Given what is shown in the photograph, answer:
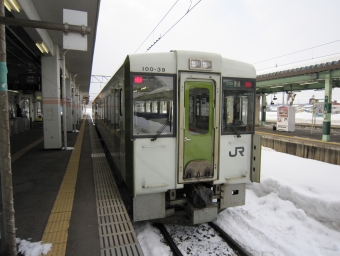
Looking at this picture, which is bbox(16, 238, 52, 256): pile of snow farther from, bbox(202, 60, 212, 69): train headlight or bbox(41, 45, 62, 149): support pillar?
bbox(41, 45, 62, 149): support pillar

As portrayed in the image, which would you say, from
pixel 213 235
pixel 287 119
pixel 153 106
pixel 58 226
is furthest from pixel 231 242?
pixel 287 119

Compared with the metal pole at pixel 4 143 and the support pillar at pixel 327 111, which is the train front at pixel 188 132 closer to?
the metal pole at pixel 4 143

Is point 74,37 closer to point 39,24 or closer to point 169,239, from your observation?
point 39,24

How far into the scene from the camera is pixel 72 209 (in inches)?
159

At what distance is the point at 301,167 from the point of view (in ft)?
25.6

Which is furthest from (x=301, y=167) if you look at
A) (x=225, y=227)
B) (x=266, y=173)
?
(x=225, y=227)

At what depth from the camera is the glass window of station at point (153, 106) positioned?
3.67 meters

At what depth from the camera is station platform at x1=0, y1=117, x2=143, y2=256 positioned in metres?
3.07

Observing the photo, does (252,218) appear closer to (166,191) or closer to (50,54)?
(166,191)

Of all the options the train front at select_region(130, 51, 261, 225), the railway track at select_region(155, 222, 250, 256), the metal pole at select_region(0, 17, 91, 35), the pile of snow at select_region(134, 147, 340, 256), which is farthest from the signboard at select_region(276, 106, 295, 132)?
the metal pole at select_region(0, 17, 91, 35)

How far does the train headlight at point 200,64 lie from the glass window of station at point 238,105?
378 mm

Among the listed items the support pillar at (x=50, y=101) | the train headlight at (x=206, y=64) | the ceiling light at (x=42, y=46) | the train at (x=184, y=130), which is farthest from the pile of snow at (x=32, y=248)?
the support pillar at (x=50, y=101)

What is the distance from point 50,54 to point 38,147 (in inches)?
150

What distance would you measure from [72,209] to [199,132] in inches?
98.5
